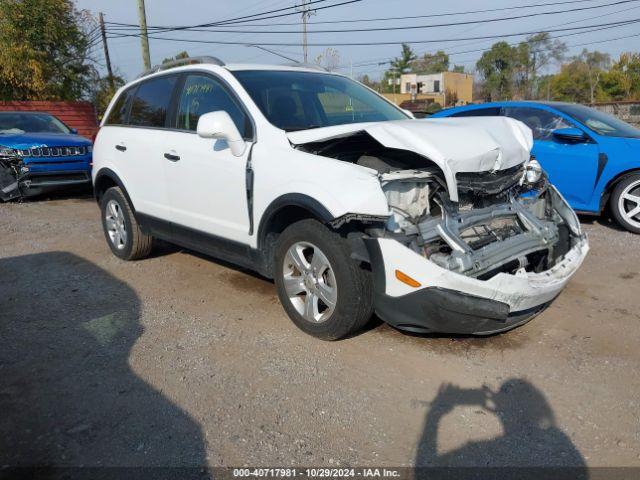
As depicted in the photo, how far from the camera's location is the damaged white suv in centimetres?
315

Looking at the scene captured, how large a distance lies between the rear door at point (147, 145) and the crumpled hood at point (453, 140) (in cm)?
167

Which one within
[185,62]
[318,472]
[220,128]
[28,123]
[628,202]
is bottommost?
[318,472]

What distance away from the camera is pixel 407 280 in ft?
10.1

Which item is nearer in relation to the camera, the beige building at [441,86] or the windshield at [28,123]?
the windshield at [28,123]

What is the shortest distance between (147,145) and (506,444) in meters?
3.87

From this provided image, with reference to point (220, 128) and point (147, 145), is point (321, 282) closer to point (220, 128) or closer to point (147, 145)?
point (220, 128)

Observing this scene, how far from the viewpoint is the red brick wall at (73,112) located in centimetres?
1869

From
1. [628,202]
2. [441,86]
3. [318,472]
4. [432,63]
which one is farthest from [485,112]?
[432,63]

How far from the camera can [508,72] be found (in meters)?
55.9

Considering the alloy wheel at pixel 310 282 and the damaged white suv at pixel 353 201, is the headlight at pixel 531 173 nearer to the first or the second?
the damaged white suv at pixel 353 201

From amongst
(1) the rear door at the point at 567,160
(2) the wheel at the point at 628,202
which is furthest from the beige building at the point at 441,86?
(2) the wheel at the point at 628,202

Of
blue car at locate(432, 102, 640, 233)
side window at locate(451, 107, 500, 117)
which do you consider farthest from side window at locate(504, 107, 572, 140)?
side window at locate(451, 107, 500, 117)

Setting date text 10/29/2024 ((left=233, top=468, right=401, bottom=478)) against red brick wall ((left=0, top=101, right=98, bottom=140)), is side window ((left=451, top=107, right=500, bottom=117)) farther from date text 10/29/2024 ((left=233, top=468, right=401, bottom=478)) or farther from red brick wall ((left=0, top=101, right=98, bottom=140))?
red brick wall ((left=0, top=101, right=98, bottom=140))

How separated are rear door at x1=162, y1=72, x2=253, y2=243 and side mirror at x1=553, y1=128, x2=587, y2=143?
433 cm
